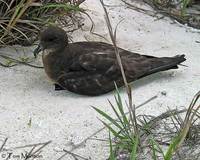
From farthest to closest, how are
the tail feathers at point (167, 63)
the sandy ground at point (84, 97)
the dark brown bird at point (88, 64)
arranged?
the tail feathers at point (167, 63), the dark brown bird at point (88, 64), the sandy ground at point (84, 97)

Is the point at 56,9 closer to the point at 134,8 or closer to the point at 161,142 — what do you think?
the point at 134,8

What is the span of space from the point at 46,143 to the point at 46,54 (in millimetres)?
838

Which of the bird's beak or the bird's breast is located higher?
the bird's beak

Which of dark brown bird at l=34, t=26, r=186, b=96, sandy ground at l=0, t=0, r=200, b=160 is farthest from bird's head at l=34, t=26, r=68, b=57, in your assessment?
sandy ground at l=0, t=0, r=200, b=160

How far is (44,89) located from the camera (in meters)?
3.38

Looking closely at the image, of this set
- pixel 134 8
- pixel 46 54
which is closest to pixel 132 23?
pixel 134 8

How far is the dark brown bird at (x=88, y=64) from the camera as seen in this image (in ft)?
10.9

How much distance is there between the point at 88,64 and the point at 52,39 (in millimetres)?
265

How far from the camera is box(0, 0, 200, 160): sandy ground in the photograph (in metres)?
2.82

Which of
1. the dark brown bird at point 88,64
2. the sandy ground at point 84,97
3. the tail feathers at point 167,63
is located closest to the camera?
the sandy ground at point 84,97

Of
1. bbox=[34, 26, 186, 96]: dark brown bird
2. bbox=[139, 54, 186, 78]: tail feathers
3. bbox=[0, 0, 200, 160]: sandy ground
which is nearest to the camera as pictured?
bbox=[0, 0, 200, 160]: sandy ground

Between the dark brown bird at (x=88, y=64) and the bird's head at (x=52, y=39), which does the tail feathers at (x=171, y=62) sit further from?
the bird's head at (x=52, y=39)

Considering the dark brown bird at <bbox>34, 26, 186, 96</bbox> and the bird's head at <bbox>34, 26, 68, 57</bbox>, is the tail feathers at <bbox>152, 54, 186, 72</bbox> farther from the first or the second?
the bird's head at <bbox>34, 26, 68, 57</bbox>

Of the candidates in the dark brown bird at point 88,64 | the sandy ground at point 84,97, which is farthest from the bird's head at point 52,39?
the sandy ground at point 84,97
